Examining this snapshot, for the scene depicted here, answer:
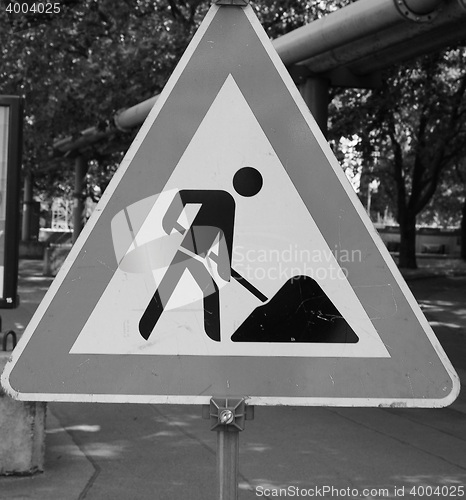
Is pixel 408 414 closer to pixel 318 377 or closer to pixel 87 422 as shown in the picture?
pixel 87 422

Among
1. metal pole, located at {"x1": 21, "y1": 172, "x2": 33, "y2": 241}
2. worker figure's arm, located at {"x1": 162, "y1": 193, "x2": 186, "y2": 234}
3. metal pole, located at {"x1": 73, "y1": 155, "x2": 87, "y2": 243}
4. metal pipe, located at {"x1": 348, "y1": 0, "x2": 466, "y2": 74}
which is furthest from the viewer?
metal pole, located at {"x1": 21, "y1": 172, "x2": 33, "y2": 241}

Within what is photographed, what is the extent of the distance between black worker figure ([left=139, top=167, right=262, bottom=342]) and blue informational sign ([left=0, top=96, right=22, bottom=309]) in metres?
3.82

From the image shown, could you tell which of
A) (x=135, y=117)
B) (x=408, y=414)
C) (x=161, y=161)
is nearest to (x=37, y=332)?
(x=161, y=161)

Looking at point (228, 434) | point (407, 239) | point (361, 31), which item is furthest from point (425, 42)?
point (407, 239)

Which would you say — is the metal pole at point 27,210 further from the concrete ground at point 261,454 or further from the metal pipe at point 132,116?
the concrete ground at point 261,454

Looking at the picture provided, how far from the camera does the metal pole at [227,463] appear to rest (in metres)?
2.00

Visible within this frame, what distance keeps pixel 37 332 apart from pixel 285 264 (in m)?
0.62

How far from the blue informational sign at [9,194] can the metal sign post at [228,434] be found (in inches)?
154

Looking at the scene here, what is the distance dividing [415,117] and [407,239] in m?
3.72

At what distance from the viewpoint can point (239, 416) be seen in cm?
203

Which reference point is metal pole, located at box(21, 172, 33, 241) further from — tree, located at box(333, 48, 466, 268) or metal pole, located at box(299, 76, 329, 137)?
metal pole, located at box(299, 76, 329, 137)

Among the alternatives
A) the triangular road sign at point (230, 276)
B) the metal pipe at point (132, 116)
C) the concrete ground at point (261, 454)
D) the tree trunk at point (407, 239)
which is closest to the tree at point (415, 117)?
the tree trunk at point (407, 239)

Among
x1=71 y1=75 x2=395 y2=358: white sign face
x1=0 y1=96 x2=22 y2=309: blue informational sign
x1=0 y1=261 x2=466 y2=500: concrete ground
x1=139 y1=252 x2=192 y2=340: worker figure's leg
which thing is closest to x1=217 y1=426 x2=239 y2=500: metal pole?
x1=71 y1=75 x2=395 y2=358: white sign face

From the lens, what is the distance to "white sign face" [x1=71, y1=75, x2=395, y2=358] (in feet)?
6.91
